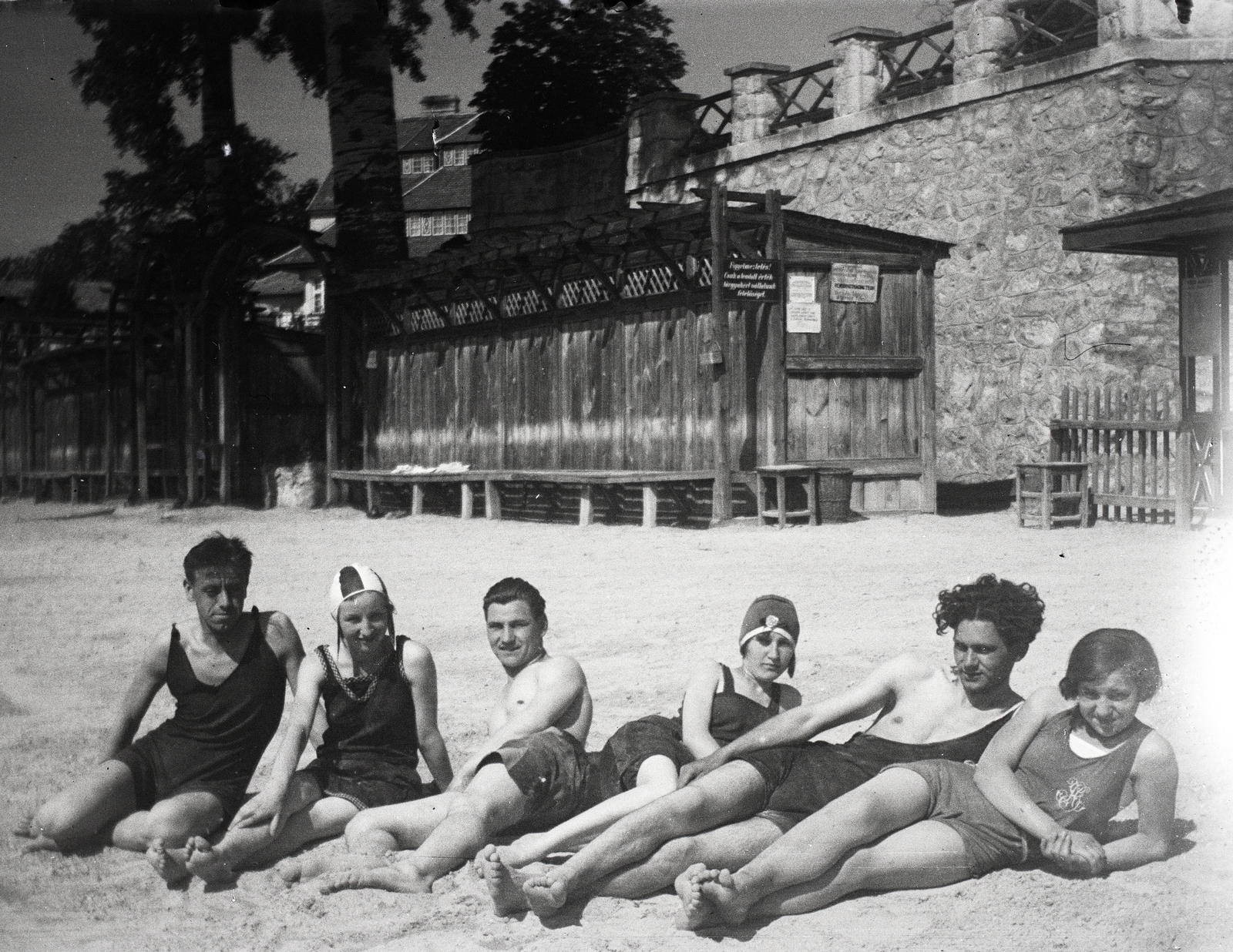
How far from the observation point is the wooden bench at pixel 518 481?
7.64 metres

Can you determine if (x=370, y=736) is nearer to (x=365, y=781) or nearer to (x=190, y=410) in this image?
(x=365, y=781)

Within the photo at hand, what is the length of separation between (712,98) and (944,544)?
190 centimetres

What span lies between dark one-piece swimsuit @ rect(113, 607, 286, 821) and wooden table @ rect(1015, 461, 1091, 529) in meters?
3.30

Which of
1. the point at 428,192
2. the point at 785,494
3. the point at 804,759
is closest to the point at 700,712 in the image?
the point at 804,759

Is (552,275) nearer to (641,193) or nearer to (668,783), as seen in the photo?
(641,193)

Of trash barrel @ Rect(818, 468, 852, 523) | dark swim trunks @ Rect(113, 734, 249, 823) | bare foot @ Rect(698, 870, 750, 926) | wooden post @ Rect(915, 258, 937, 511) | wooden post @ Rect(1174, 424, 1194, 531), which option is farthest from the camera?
wooden post @ Rect(915, 258, 937, 511)

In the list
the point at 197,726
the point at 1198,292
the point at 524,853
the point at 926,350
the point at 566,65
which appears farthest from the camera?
the point at 926,350

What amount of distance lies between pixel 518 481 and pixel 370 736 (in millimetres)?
4439

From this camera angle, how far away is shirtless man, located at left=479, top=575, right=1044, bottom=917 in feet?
10.6

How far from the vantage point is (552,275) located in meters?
11.1

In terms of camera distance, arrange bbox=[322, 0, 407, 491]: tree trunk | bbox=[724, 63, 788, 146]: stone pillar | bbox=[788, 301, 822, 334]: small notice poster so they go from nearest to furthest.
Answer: bbox=[322, 0, 407, 491]: tree trunk → bbox=[724, 63, 788, 146]: stone pillar → bbox=[788, 301, 822, 334]: small notice poster

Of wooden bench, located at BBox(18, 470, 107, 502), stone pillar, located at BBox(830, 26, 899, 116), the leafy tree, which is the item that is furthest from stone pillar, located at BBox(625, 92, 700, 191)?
wooden bench, located at BBox(18, 470, 107, 502)

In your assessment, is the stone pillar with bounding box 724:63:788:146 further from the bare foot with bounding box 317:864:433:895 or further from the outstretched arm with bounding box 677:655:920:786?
the bare foot with bounding box 317:864:433:895

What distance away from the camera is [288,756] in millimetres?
3662
